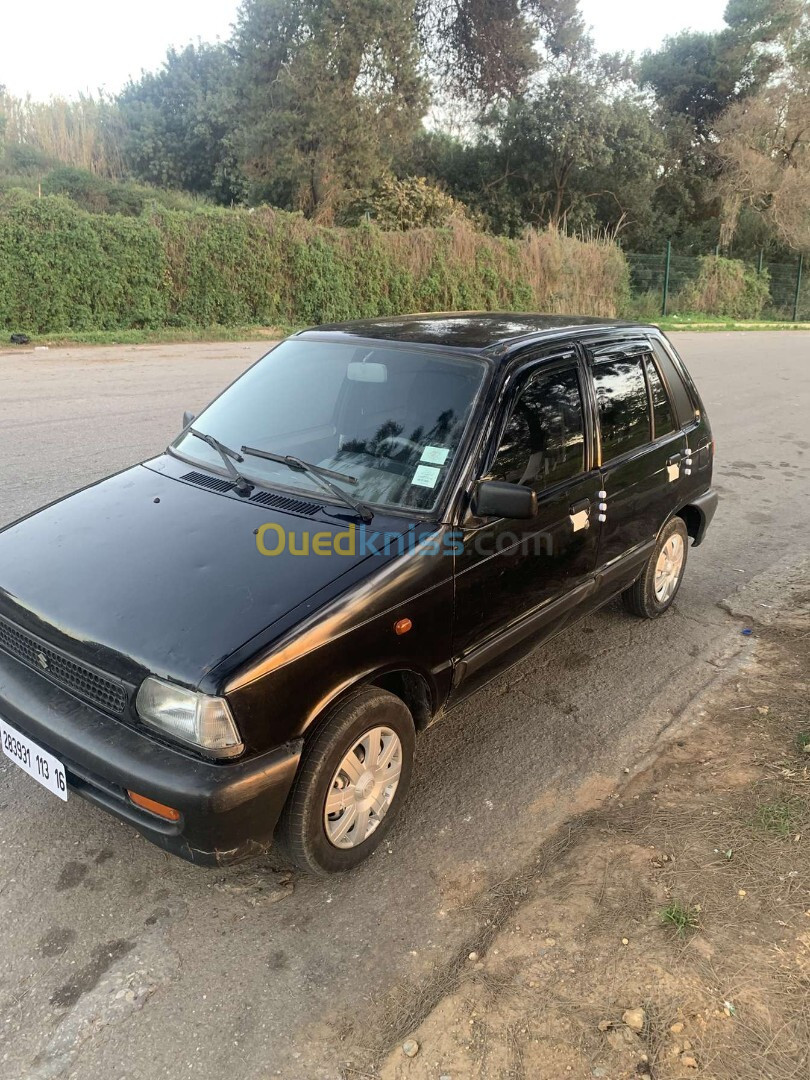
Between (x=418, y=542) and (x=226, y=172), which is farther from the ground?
(x=226, y=172)

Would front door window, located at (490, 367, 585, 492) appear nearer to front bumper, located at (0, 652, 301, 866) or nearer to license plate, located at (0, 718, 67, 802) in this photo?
front bumper, located at (0, 652, 301, 866)

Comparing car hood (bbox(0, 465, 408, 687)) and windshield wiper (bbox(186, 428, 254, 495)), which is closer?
car hood (bbox(0, 465, 408, 687))

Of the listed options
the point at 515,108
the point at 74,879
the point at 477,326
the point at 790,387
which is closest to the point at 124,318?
the point at 790,387

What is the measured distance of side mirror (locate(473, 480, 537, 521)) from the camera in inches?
112

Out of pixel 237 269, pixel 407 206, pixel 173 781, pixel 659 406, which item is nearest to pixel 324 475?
pixel 173 781

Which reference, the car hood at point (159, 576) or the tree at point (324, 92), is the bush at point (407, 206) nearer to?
the tree at point (324, 92)

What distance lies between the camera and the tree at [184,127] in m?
29.9

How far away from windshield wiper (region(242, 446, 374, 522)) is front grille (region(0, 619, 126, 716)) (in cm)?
107

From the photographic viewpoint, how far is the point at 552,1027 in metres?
2.14

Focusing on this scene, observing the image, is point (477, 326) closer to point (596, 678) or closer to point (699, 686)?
point (596, 678)

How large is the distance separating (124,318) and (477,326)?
15.7 metres

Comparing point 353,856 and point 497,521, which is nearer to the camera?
point 353,856

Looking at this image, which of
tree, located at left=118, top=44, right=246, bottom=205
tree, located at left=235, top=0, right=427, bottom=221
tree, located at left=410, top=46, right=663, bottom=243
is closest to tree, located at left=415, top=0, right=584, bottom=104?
tree, located at left=410, top=46, right=663, bottom=243

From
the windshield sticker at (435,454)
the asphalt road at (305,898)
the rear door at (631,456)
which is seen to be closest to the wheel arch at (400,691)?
the asphalt road at (305,898)
